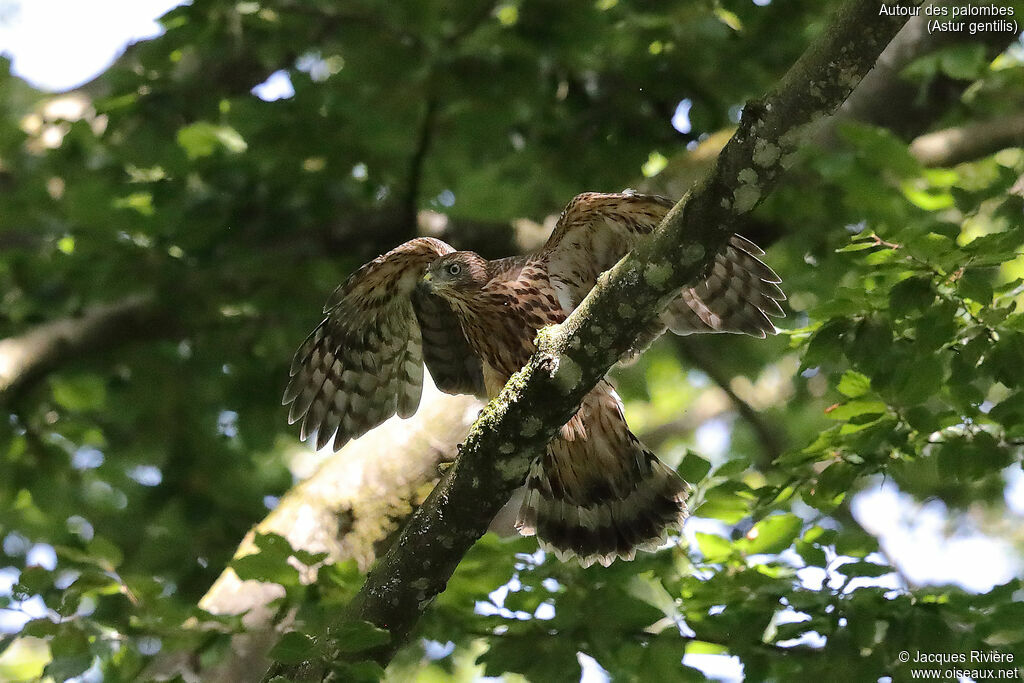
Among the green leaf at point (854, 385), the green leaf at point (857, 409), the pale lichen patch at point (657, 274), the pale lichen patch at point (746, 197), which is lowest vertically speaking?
the pale lichen patch at point (657, 274)

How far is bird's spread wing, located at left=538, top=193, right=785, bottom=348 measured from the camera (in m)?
3.98

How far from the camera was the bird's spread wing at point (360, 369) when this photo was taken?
14.9ft

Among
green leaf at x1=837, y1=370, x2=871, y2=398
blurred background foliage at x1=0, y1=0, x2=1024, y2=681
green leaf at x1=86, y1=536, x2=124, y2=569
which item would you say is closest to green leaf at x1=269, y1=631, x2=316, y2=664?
blurred background foliage at x1=0, y1=0, x2=1024, y2=681

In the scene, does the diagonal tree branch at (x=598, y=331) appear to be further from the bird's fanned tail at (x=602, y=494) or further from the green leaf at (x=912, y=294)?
the bird's fanned tail at (x=602, y=494)

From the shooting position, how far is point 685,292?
4125 mm

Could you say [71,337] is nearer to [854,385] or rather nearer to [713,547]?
[713,547]

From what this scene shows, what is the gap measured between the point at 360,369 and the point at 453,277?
0.75 m

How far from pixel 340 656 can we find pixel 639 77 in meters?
3.70

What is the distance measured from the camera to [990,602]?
10.3ft

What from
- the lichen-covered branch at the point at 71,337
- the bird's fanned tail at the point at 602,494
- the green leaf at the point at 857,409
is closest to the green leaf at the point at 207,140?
the lichen-covered branch at the point at 71,337

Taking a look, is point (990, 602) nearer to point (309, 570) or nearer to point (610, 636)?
point (610, 636)

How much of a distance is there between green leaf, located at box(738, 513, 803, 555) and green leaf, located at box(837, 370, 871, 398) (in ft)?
1.49

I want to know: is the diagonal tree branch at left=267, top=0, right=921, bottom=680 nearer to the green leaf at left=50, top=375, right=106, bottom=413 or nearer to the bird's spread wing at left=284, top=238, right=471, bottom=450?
the bird's spread wing at left=284, top=238, right=471, bottom=450

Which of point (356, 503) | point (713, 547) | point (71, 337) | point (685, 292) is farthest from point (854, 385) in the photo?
point (71, 337)
